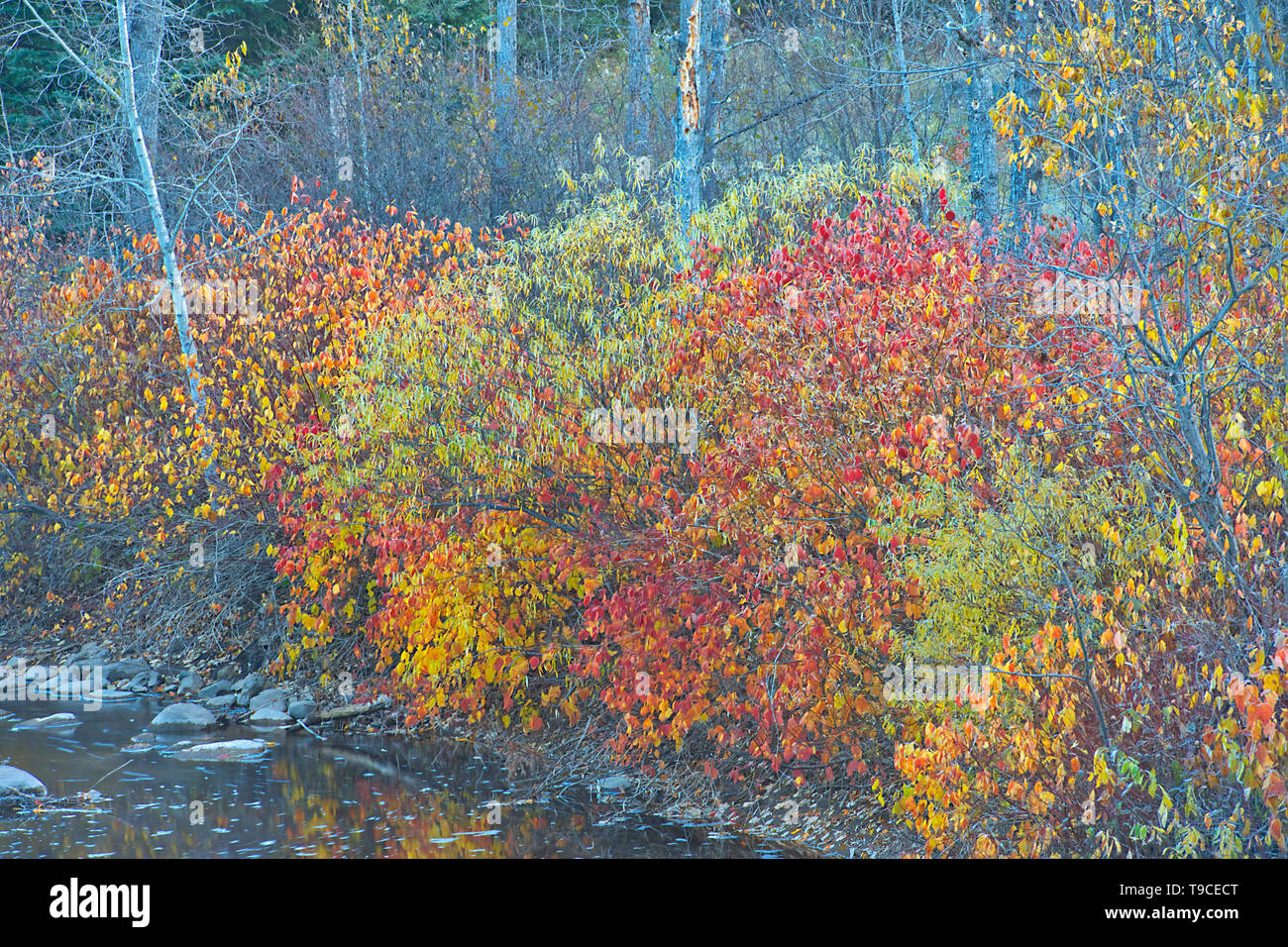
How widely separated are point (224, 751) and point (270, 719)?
103 centimetres

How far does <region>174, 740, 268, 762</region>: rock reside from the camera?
11.0m

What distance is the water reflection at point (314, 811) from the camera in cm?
864

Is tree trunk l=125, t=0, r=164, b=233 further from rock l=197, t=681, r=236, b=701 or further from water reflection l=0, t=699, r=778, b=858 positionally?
water reflection l=0, t=699, r=778, b=858

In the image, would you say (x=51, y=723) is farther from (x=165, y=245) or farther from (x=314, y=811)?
(x=165, y=245)

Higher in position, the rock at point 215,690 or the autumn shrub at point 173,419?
the autumn shrub at point 173,419

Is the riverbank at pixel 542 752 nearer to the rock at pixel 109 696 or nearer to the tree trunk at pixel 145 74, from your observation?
the rock at pixel 109 696

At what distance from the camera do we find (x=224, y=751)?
11.2 metres

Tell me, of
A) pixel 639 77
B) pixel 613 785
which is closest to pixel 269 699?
pixel 613 785

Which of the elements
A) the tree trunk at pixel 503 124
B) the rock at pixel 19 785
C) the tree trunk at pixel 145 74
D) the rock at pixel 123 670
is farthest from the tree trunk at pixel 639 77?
the rock at pixel 19 785

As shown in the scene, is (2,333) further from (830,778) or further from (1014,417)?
(1014,417)

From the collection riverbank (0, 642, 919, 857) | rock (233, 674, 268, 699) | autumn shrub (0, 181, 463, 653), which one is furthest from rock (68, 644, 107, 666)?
rock (233, 674, 268, 699)

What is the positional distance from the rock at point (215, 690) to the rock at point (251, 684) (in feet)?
0.25

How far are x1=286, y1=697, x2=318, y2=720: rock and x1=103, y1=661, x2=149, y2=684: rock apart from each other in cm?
275
